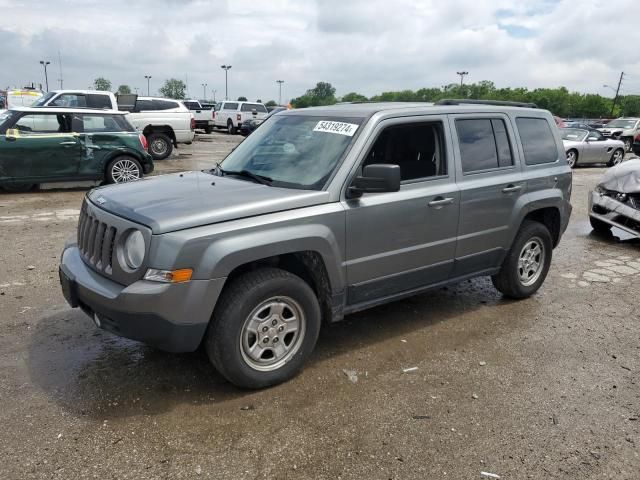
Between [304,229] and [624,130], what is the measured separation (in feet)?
90.5

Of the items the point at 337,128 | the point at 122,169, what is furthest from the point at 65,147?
the point at 337,128

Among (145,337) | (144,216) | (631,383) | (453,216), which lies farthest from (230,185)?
(631,383)

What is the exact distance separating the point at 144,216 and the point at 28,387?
145cm

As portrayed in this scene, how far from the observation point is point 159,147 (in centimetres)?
Result: 1694

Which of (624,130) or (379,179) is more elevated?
(624,130)

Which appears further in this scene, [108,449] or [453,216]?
[453,216]

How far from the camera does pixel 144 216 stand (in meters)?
3.15

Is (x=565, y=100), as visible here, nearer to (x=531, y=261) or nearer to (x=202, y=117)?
(x=202, y=117)

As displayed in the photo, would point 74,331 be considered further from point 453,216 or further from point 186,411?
point 453,216

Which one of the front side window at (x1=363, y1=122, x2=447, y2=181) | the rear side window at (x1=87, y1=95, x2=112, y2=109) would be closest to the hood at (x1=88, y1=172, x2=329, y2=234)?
the front side window at (x1=363, y1=122, x2=447, y2=181)

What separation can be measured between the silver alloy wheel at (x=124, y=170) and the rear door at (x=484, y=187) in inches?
329

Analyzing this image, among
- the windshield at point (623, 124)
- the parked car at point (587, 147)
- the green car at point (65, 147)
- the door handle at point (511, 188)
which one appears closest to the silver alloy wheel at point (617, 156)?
the parked car at point (587, 147)

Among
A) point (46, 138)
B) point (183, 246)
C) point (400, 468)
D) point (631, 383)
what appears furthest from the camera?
point (46, 138)

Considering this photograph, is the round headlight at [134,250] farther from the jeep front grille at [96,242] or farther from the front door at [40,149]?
the front door at [40,149]
